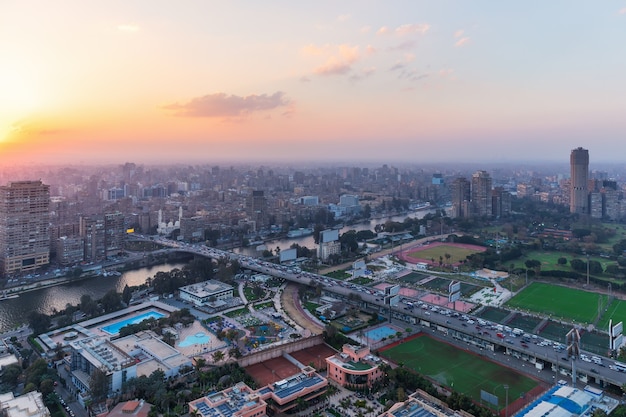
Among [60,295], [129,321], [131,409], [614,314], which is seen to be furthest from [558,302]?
[60,295]

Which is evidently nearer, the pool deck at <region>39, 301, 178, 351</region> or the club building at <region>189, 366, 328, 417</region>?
the club building at <region>189, 366, 328, 417</region>

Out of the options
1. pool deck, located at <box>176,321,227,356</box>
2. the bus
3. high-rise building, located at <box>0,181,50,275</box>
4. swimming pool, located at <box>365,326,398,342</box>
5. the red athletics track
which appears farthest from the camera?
the red athletics track

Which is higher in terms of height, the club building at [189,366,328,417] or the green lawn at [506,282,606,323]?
the club building at [189,366,328,417]

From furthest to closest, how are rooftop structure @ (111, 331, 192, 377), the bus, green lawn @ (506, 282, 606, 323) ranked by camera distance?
green lawn @ (506, 282, 606, 323), rooftop structure @ (111, 331, 192, 377), the bus

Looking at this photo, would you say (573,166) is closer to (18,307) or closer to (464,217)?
(464,217)

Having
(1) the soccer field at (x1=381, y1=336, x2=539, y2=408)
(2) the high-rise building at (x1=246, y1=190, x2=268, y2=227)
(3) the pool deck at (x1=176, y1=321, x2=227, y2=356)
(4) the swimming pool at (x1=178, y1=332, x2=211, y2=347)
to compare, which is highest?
(2) the high-rise building at (x1=246, y1=190, x2=268, y2=227)

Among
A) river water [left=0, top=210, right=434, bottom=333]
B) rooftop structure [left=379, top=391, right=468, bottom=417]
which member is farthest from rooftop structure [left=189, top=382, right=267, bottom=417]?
river water [left=0, top=210, right=434, bottom=333]

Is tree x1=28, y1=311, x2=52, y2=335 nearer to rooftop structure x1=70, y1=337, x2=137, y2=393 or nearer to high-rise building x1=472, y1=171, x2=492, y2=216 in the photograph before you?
rooftop structure x1=70, y1=337, x2=137, y2=393

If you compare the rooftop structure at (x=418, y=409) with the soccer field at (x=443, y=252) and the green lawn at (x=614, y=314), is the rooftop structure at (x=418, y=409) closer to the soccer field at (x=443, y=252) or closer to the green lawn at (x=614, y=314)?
Result: the green lawn at (x=614, y=314)
